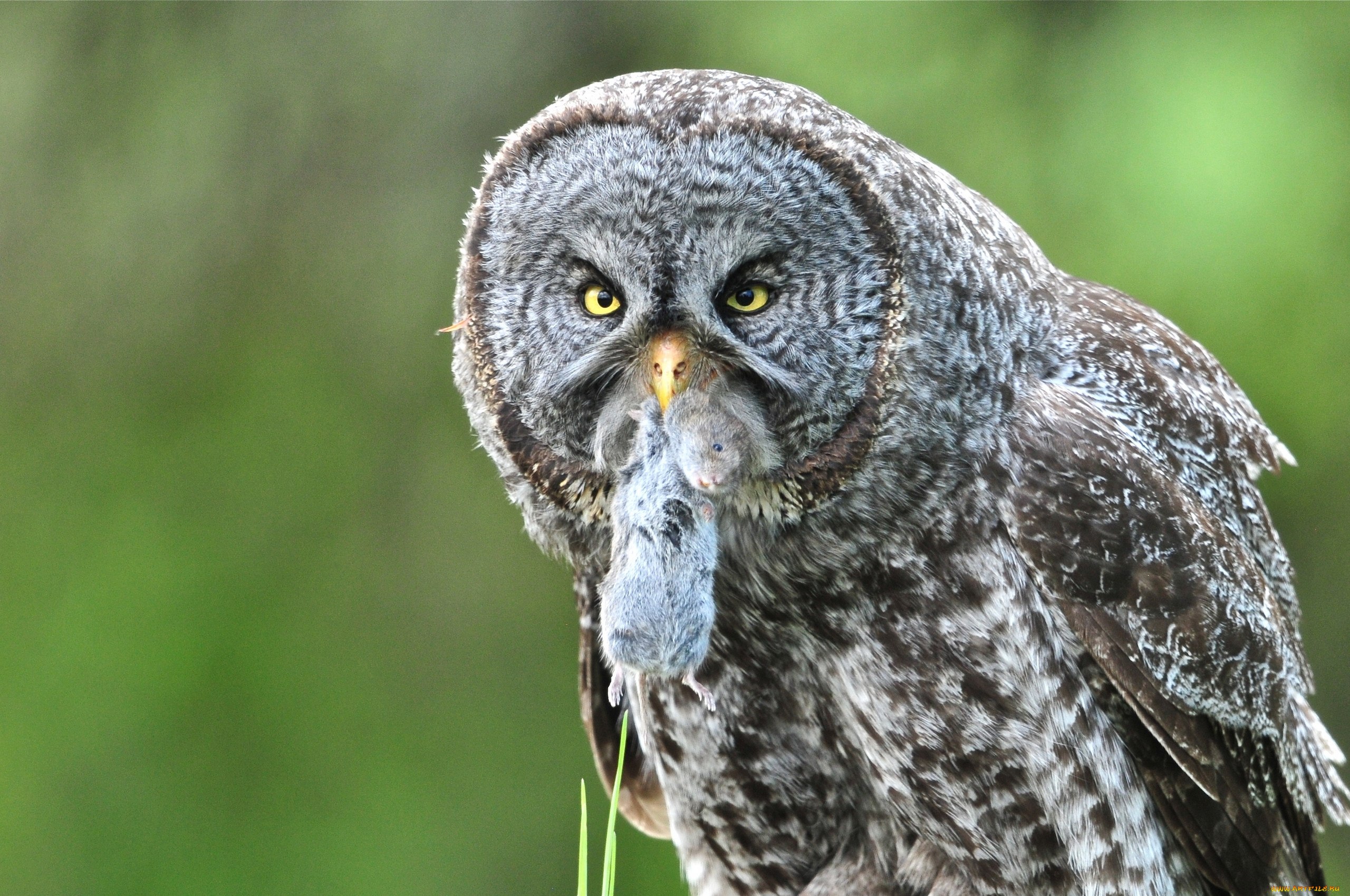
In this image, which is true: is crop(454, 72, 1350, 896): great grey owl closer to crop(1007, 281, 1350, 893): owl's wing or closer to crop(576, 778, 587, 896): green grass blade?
crop(1007, 281, 1350, 893): owl's wing

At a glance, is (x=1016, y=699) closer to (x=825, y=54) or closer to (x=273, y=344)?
(x=825, y=54)

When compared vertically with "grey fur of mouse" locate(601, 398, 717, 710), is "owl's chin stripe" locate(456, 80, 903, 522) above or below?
above

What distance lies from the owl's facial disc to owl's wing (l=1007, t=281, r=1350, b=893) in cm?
35

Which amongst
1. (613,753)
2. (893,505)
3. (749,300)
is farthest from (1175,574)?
(613,753)

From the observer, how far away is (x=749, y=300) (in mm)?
1517

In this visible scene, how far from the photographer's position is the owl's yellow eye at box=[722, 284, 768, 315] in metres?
1.51

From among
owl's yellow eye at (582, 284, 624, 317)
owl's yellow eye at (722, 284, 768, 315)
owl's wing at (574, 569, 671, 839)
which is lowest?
owl's wing at (574, 569, 671, 839)

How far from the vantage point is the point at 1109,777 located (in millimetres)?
1780

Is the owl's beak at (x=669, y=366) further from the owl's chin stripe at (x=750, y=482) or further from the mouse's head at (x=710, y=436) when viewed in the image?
the owl's chin stripe at (x=750, y=482)

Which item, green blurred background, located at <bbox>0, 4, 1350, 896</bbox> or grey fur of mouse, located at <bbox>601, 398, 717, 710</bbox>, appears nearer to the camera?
grey fur of mouse, located at <bbox>601, 398, 717, 710</bbox>

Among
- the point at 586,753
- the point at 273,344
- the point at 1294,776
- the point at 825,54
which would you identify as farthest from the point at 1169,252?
the point at 273,344

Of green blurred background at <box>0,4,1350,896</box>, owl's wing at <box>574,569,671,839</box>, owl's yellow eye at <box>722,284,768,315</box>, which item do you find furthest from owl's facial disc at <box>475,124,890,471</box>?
green blurred background at <box>0,4,1350,896</box>

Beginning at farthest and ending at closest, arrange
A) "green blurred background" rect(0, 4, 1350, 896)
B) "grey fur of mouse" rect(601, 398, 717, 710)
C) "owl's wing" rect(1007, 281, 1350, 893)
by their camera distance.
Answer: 1. "green blurred background" rect(0, 4, 1350, 896)
2. "owl's wing" rect(1007, 281, 1350, 893)
3. "grey fur of mouse" rect(601, 398, 717, 710)

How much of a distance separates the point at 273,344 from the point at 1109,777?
251 centimetres
